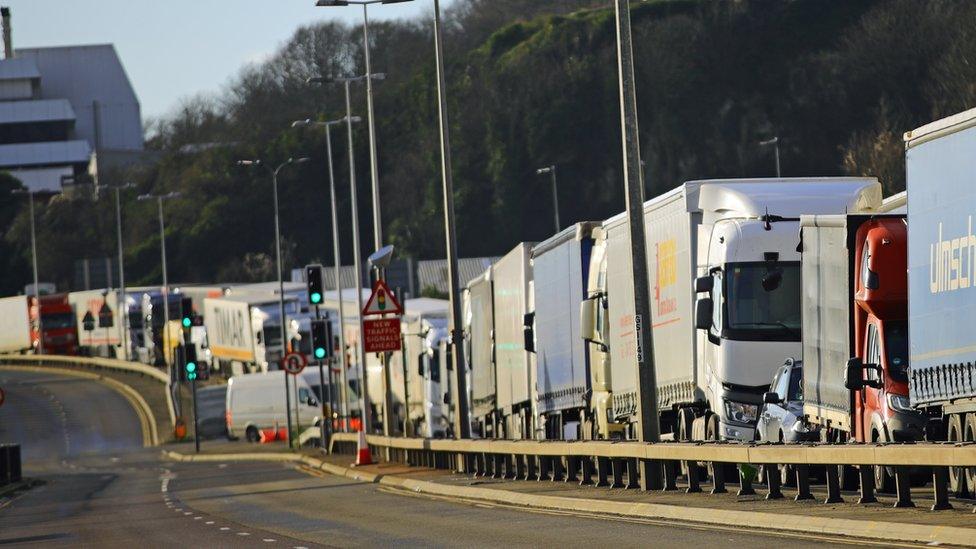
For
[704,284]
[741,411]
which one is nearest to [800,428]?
[741,411]

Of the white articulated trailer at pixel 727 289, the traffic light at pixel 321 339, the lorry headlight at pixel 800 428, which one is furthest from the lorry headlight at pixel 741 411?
the traffic light at pixel 321 339

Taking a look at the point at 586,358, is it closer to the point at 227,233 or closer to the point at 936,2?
the point at 936,2

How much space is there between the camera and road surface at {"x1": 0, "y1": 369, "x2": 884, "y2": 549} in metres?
18.5

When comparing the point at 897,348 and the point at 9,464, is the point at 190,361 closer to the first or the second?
the point at 9,464

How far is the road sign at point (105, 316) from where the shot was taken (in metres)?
112

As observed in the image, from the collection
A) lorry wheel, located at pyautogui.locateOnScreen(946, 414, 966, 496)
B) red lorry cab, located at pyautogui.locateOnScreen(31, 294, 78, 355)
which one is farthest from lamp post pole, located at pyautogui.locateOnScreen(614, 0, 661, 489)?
red lorry cab, located at pyautogui.locateOnScreen(31, 294, 78, 355)

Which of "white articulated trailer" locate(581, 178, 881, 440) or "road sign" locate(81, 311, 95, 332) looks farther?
"road sign" locate(81, 311, 95, 332)

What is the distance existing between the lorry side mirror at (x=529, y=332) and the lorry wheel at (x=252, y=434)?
4194cm

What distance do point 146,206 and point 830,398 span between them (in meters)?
149

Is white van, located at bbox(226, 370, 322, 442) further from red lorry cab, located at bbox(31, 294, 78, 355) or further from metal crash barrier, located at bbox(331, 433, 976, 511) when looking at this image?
red lorry cab, located at bbox(31, 294, 78, 355)

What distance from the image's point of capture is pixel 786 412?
23609 mm

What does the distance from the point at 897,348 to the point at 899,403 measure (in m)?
0.63

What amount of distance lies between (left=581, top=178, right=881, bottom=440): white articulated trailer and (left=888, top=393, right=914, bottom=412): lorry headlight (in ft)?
13.2

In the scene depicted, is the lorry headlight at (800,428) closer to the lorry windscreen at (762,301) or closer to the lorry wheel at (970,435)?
the lorry windscreen at (762,301)
